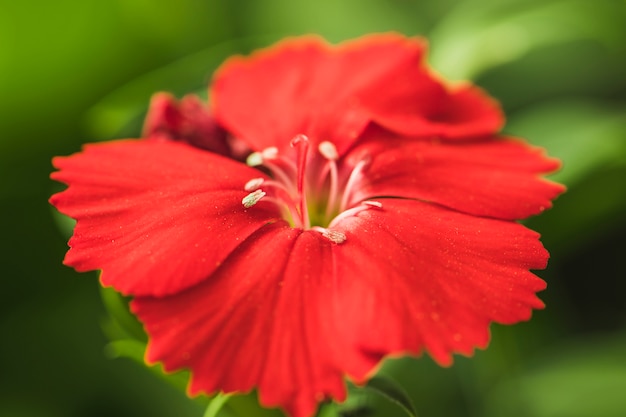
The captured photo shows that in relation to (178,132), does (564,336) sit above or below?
below

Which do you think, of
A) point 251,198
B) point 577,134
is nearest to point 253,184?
point 251,198

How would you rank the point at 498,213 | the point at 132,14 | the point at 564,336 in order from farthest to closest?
the point at 132,14 → the point at 564,336 → the point at 498,213

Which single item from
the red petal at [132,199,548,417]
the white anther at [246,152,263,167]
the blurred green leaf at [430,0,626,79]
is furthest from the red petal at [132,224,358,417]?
the blurred green leaf at [430,0,626,79]

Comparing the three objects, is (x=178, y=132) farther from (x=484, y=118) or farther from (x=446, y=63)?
(x=446, y=63)

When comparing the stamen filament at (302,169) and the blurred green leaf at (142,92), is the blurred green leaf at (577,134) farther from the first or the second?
the blurred green leaf at (142,92)

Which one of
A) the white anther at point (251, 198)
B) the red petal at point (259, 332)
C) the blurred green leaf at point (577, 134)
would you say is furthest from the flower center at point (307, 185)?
the blurred green leaf at point (577, 134)

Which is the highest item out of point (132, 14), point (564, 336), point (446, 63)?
point (132, 14)

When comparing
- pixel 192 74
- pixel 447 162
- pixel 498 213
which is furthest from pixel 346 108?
pixel 192 74

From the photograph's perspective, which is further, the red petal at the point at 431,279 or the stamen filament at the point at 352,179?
the stamen filament at the point at 352,179

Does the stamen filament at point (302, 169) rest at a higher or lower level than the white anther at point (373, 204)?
higher
